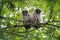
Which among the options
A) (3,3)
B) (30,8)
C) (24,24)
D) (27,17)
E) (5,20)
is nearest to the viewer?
(3,3)

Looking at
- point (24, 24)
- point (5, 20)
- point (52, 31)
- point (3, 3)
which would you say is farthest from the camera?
point (24, 24)

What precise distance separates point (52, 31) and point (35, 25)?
0.37 metres

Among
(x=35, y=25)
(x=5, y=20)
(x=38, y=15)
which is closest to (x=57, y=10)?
(x=38, y=15)

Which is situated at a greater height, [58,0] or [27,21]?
[58,0]

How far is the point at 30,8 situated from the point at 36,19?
1081 millimetres

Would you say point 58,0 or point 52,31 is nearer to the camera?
point 58,0

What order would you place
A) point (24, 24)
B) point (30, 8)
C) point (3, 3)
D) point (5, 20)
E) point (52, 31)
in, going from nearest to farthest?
point (3, 3) < point (5, 20) < point (52, 31) < point (24, 24) < point (30, 8)

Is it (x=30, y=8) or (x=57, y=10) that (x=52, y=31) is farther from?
(x=30, y=8)

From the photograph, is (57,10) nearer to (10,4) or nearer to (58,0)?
(58,0)

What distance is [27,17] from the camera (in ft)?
18.4

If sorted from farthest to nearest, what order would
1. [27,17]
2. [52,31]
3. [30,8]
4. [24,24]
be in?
[30,8], [27,17], [24,24], [52,31]

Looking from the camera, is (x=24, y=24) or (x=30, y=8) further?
(x=30, y=8)

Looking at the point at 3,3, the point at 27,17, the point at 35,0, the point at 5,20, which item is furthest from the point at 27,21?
the point at 3,3

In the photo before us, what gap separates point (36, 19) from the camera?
5531 millimetres
